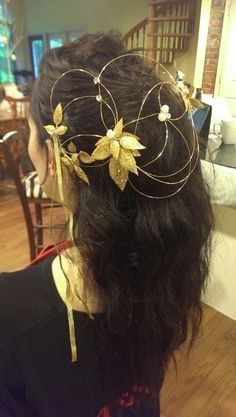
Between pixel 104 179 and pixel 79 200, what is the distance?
5 centimetres

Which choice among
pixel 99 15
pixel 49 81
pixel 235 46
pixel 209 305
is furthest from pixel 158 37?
pixel 99 15

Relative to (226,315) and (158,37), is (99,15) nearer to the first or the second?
(158,37)

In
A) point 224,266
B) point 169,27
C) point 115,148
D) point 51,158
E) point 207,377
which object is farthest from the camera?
point 169,27

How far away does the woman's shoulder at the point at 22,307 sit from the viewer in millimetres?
496

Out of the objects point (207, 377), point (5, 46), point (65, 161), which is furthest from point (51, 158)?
point (5, 46)

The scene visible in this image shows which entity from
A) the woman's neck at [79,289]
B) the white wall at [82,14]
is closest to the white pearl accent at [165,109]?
the woman's neck at [79,289]

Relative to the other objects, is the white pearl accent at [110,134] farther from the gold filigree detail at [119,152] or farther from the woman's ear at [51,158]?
the woman's ear at [51,158]

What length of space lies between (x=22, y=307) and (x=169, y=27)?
7.81 ft

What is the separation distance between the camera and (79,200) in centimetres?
48

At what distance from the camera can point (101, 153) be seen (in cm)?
43

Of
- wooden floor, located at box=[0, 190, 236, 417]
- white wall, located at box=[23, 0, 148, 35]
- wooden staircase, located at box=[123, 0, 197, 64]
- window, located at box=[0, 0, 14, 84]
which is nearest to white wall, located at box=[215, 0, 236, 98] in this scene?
wooden staircase, located at box=[123, 0, 197, 64]

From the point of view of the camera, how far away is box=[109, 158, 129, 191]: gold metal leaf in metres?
0.43

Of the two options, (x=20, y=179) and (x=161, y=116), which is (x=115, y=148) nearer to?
(x=161, y=116)

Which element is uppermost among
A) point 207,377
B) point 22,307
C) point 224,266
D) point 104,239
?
point 104,239
